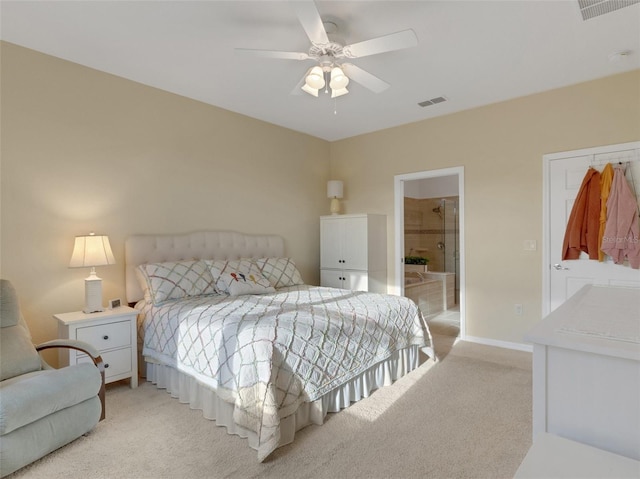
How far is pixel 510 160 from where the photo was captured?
3916 mm

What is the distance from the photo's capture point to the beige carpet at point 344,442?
190cm

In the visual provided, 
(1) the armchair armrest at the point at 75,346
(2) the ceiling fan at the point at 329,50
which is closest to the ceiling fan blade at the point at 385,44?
(2) the ceiling fan at the point at 329,50

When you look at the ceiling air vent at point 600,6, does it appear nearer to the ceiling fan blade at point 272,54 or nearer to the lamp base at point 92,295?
the ceiling fan blade at point 272,54

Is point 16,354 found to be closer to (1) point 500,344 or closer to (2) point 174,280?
(2) point 174,280

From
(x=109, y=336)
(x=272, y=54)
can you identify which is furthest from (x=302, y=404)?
(x=272, y=54)

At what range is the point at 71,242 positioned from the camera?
3025 millimetres

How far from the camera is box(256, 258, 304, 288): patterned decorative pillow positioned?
3.96 metres

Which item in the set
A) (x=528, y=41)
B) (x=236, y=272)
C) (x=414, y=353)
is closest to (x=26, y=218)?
(x=236, y=272)

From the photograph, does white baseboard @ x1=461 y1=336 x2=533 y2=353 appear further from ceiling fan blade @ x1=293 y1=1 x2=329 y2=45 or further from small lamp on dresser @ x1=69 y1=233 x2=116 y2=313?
small lamp on dresser @ x1=69 y1=233 x2=116 y2=313

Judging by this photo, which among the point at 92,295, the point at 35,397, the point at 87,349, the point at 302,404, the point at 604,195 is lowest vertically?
the point at 302,404

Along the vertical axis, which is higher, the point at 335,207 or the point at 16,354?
the point at 335,207

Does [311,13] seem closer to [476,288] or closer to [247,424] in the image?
[247,424]

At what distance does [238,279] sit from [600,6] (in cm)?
336

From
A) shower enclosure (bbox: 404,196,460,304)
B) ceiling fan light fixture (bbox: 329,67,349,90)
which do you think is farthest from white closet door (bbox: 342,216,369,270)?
shower enclosure (bbox: 404,196,460,304)
